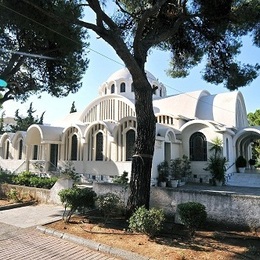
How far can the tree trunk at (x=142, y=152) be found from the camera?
780 centimetres

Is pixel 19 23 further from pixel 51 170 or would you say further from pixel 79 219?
pixel 51 170

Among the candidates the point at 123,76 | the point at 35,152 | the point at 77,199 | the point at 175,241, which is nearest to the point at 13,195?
the point at 77,199

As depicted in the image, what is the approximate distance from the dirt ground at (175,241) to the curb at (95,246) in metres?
0.19

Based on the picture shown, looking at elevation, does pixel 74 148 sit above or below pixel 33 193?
above

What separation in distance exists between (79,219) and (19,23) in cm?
747

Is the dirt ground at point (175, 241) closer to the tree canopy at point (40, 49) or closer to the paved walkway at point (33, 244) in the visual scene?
the paved walkway at point (33, 244)

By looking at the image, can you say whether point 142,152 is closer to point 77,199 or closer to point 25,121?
point 77,199

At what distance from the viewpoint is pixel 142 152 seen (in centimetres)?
793

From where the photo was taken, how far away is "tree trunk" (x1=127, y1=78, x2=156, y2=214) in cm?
780

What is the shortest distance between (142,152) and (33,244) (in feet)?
12.9

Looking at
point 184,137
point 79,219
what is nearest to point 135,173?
point 79,219

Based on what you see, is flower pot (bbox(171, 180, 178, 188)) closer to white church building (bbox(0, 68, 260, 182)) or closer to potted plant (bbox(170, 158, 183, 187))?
potted plant (bbox(170, 158, 183, 187))

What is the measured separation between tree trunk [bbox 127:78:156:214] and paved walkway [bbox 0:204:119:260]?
232 cm

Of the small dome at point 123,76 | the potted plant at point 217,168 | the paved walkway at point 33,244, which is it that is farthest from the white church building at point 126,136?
the paved walkway at point 33,244
